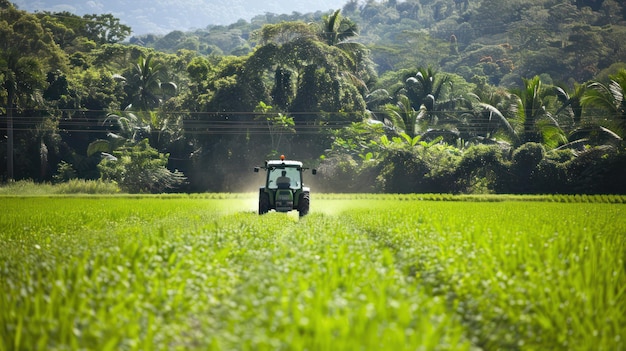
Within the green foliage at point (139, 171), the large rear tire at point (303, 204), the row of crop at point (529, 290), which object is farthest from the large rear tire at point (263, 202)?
the green foliage at point (139, 171)

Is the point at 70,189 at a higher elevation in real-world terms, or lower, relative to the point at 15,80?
lower

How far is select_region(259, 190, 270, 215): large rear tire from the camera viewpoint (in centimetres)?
2428

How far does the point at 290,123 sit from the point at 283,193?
28.1 metres

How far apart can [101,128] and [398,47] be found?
222ft

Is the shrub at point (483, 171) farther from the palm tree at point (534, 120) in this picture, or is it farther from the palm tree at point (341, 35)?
the palm tree at point (341, 35)

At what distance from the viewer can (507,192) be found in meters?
44.1

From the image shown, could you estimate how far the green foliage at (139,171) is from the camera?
4809 centimetres

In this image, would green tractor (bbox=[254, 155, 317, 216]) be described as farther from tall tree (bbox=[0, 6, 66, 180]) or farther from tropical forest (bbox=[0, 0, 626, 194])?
tall tree (bbox=[0, 6, 66, 180])

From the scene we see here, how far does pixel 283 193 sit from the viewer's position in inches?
955

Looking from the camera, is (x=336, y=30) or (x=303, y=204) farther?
(x=336, y=30)

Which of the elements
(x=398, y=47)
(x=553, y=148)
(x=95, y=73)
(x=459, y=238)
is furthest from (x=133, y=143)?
(x=398, y=47)

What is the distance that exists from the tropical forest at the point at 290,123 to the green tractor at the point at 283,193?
22159mm

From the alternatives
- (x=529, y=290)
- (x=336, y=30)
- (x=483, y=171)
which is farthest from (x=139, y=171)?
(x=529, y=290)

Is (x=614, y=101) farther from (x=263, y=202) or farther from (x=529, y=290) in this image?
(x=529, y=290)
